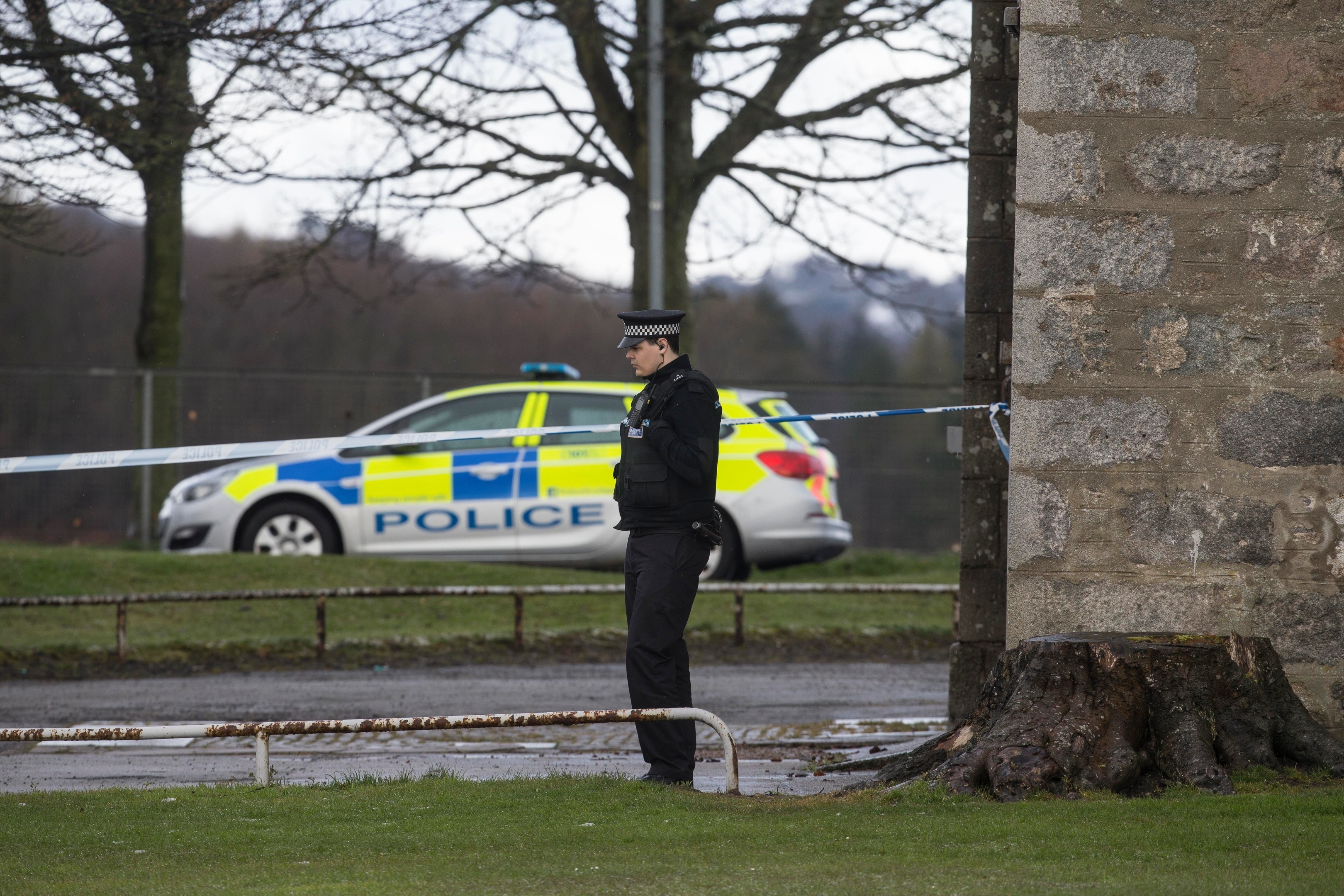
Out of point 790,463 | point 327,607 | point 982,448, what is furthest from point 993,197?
point 327,607

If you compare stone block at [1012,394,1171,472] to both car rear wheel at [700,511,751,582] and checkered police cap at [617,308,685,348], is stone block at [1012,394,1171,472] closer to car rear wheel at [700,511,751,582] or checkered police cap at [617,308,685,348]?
checkered police cap at [617,308,685,348]

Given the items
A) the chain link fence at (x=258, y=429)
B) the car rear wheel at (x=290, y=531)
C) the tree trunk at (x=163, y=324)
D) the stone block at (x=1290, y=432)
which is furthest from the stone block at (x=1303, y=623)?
the tree trunk at (x=163, y=324)

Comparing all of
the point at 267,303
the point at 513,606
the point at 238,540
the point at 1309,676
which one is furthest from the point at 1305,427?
the point at 267,303

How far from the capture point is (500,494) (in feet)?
42.2

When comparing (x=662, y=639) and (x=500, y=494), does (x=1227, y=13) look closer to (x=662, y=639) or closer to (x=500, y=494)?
(x=662, y=639)

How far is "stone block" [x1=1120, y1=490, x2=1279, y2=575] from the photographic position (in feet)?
18.9

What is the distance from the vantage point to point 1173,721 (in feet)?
17.3

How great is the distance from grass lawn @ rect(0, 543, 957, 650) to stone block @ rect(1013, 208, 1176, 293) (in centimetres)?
652

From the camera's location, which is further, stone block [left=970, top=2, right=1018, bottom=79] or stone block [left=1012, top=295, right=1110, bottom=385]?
stone block [left=970, top=2, right=1018, bottom=79]

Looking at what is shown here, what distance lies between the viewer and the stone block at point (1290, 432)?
5.74m

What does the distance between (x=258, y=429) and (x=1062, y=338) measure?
43.4 ft

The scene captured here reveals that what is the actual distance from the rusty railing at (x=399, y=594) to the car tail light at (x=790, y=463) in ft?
4.28

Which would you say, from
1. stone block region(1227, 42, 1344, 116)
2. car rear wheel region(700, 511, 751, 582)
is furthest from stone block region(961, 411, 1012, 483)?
car rear wheel region(700, 511, 751, 582)

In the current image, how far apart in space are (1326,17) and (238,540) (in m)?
9.62
